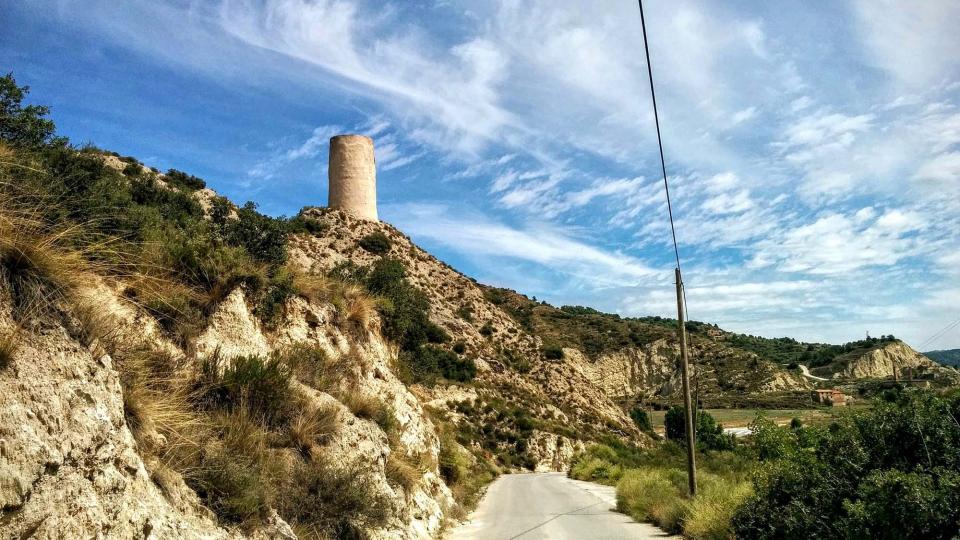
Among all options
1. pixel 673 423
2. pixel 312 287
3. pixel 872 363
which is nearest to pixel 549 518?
pixel 312 287

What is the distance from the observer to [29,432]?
15.4ft

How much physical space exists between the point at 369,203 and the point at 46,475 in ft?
179

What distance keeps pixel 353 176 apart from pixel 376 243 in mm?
6483

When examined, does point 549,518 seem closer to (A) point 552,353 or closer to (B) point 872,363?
(A) point 552,353

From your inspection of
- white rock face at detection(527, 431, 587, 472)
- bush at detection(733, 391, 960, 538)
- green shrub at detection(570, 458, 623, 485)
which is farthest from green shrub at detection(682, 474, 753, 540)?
white rock face at detection(527, 431, 587, 472)

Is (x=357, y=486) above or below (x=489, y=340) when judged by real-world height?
below

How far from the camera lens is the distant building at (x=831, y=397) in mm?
78312

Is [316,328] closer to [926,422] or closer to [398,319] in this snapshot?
[398,319]

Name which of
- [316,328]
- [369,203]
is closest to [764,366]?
[369,203]

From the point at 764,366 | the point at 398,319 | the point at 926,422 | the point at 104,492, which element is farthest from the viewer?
the point at 764,366

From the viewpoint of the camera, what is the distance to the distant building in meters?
78.3

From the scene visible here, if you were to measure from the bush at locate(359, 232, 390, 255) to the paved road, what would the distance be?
2957 centimetres

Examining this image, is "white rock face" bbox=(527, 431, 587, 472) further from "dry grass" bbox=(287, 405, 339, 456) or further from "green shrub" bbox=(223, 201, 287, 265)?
"dry grass" bbox=(287, 405, 339, 456)

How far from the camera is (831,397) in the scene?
3184 inches
